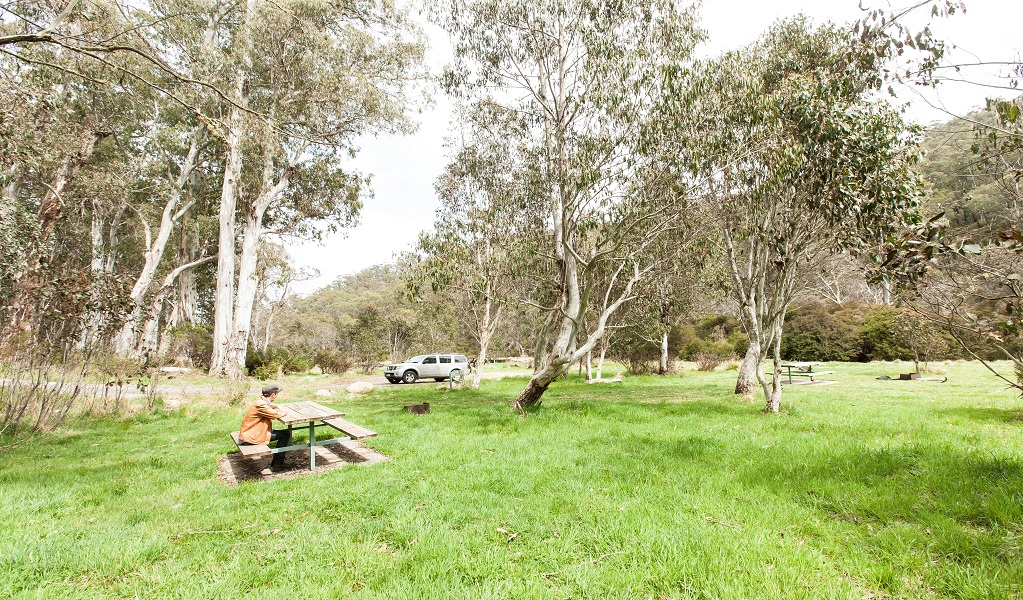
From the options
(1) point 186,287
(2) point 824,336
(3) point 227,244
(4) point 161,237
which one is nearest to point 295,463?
(3) point 227,244

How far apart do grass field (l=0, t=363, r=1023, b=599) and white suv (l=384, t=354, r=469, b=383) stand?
15.1 metres

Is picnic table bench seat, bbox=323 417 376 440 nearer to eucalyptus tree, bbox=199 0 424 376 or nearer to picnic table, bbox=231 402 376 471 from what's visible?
picnic table, bbox=231 402 376 471

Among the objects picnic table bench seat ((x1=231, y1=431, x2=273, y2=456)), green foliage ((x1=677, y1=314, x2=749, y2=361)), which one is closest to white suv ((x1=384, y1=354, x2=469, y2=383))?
green foliage ((x1=677, y1=314, x2=749, y2=361))

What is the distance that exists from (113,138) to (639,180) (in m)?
26.9

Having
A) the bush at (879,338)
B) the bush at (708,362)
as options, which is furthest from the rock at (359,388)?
the bush at (879,338)

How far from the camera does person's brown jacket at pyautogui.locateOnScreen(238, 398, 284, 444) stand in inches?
220

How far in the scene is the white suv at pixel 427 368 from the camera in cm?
2248

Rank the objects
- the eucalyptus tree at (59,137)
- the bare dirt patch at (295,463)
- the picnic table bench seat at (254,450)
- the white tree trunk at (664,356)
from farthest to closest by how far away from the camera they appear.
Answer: the white tree trunk at (664,356)
the eucalyptus tree at (59,137)
the bare dirt patch at (295,463)
the picnic table bench seat at (254,450)

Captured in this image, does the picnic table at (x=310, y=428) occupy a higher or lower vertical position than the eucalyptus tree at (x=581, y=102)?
lower

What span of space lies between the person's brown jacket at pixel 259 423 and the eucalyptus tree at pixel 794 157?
8006 mm

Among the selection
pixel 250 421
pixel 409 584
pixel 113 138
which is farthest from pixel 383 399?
pixel 113 138

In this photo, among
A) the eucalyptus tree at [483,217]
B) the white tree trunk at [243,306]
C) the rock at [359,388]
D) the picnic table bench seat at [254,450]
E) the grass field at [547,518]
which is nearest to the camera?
the grass field at [547,518]

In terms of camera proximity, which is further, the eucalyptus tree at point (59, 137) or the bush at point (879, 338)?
the bush at point (879, 338)

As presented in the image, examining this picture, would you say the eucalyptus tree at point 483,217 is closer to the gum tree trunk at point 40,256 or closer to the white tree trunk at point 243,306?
the gum tree trunk at point 40,256
